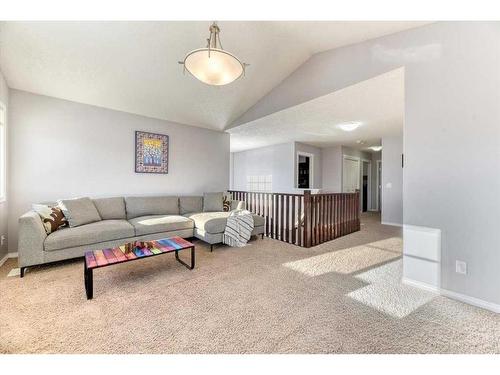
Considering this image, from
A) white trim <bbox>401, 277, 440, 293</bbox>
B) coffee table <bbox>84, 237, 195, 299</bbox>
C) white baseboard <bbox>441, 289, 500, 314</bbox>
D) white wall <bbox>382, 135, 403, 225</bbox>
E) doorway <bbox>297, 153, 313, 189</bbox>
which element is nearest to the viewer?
white baseboard <bbox>441, 289, 500, 314</bbox>

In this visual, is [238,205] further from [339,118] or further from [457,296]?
[457,296]

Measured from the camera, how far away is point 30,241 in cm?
244

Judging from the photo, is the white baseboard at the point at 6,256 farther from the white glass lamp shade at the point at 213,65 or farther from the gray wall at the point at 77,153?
the white glass lamp shade at the point at 213,65

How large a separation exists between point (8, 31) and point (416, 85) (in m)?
4.27

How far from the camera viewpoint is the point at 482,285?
1893 mm

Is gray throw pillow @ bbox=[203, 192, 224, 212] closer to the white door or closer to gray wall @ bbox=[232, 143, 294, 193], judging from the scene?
gray wall @ bbox=[232, 143, 294, 193]

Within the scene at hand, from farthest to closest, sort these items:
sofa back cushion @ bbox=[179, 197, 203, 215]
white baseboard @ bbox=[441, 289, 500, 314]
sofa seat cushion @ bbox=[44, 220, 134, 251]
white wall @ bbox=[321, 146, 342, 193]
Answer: white wall @ bbox=[321, 146, 342, 193]
sofa back cushion @ bbox=[179, 197, 203, 215]
sofa seat cushion @ bbox=[44, 220, 134, 251]
white baseboard @ bbox=[441, 289, 500, 314]

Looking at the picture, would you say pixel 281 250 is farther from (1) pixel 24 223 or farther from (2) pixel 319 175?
(2) pixel 319 175

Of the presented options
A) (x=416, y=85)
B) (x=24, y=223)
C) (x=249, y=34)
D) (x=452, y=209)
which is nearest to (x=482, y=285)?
(x=452, y=209)

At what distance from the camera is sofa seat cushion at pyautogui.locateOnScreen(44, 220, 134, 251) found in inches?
102

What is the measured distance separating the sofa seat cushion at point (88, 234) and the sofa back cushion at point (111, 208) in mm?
374

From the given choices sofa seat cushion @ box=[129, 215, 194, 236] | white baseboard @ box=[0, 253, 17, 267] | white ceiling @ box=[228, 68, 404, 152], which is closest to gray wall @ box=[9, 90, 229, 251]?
white baseboard @ box=[0, 253, 17, 267]

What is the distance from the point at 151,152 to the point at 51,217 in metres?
1.96

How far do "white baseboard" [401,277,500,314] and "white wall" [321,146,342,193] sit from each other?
196 inches
